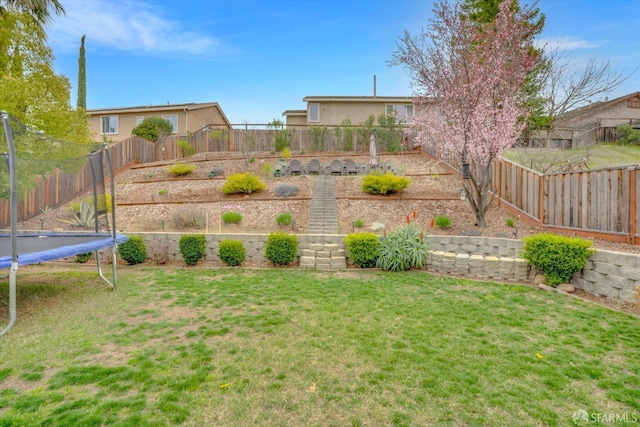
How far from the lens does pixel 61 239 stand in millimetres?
6641

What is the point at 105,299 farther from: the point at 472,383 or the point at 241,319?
the point at 472,383

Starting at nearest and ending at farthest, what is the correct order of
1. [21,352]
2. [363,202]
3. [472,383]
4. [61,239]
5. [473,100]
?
[472,383] < [21,352] < [61,239] < [473,100] < [363,202]

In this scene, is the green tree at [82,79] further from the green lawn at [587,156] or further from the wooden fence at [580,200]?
the green lawn at [587,156]

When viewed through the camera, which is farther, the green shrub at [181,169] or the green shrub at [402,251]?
the green shrub at [181,169]

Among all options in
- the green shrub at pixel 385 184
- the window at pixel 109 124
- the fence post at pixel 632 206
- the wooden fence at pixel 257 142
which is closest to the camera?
the fence post at pixel 632 206

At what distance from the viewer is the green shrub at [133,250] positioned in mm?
7754

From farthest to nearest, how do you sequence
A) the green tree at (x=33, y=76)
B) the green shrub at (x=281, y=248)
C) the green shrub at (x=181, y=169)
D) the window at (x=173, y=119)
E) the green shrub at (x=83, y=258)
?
the window at (x=173, y=119) < the green shrub at (x=181, y=169) < the green tree at (x=33, y=76) < the green shrub at (x=83, y=258) < the green shrub at (x=281, y=248)

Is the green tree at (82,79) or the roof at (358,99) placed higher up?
the green tree at (82,79)

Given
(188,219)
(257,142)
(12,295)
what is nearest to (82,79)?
(257,142)

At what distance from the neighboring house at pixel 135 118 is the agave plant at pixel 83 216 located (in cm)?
1338

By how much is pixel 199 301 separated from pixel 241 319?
1134 millimetres

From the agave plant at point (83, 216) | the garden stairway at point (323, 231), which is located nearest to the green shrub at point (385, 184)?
the garden stairway at point (323, 231)

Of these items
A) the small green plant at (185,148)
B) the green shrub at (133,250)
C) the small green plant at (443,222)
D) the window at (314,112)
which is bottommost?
the green shrub at (133,250)

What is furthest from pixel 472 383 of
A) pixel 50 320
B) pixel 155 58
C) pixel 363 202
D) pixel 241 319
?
pixel 155 58
